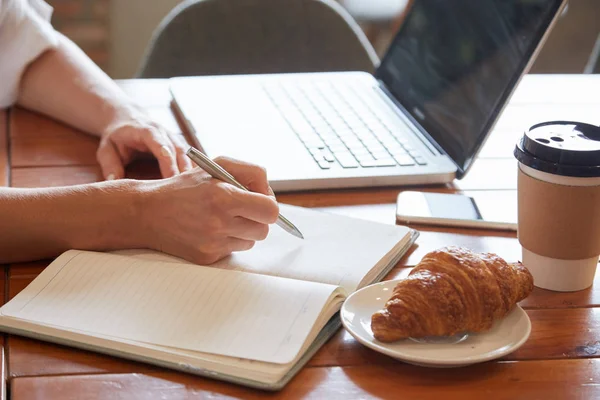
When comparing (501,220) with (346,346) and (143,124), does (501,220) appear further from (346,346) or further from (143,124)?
(143,124)

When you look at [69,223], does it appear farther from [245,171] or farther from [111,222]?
[245,171]

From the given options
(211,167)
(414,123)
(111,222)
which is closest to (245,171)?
(211,167)

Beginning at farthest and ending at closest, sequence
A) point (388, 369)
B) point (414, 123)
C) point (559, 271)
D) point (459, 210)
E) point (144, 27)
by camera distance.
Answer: point (144, 27), point (414, 123), point (459, 210), point (559, 271), point (388, 369)

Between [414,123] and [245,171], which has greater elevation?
[245,171]

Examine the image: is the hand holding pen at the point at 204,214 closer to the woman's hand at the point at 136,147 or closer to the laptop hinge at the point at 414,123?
the woman's hand at the point at 136,147

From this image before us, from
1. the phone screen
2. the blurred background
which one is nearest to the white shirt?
the phone screen

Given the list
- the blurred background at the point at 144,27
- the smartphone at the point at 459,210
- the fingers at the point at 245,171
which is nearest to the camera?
the fingers at the point at 245,171

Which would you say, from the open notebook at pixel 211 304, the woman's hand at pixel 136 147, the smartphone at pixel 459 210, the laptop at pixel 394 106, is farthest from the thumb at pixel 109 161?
the smartphone at pixel 459 210

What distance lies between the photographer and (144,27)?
309 centimetres

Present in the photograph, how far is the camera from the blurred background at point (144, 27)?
118 inches

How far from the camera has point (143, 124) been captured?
1123 mm

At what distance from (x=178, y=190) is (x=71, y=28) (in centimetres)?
233

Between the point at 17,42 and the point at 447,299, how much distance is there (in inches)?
34.4

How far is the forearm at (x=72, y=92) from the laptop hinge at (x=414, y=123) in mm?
400
